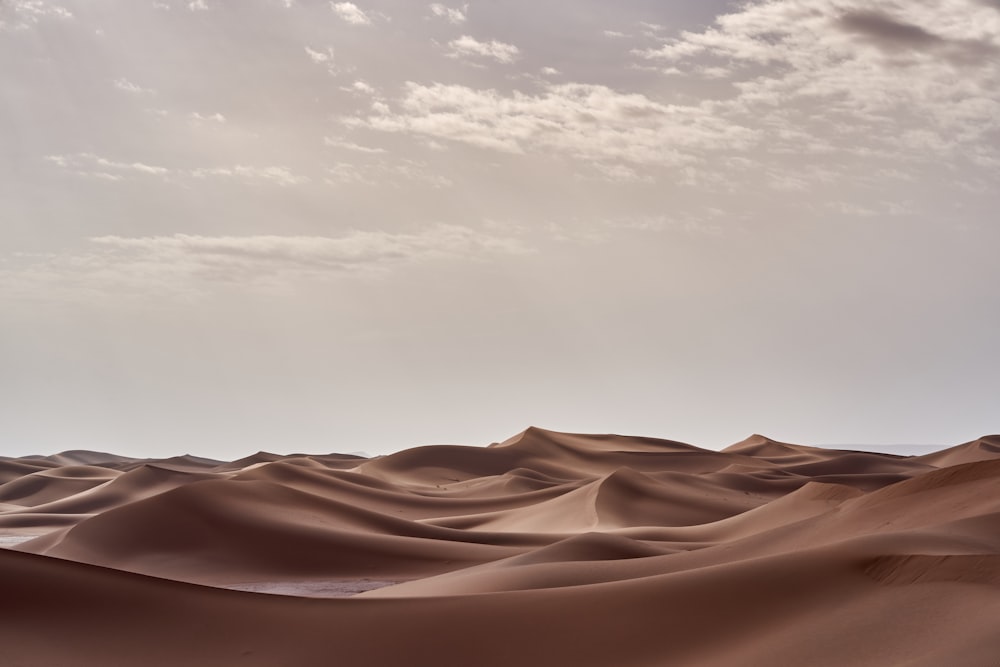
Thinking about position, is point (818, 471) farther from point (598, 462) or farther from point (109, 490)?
point (109, 490)

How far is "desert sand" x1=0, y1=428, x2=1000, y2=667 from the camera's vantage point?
7516 millimetres

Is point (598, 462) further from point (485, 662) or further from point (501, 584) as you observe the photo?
point (485, 662)

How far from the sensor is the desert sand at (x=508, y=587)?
7516mm

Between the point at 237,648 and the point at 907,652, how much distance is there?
4.90 meters

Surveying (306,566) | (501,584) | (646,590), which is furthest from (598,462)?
(646,590)

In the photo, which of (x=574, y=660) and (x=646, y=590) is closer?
(x=574, y=660)

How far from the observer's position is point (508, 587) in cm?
1216

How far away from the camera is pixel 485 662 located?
807cm

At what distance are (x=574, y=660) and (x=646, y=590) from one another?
1.30m

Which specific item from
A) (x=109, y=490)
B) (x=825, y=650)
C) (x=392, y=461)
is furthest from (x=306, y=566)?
(x=392, y=461)

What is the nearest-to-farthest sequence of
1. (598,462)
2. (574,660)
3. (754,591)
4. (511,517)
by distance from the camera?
(574,660) < (754,591) < (511,517) < (598,462)

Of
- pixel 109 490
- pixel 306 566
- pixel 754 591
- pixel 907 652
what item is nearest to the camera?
pixel 907 652

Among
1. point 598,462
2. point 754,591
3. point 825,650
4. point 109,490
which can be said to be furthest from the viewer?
point 598,462

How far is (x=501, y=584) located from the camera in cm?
1245
